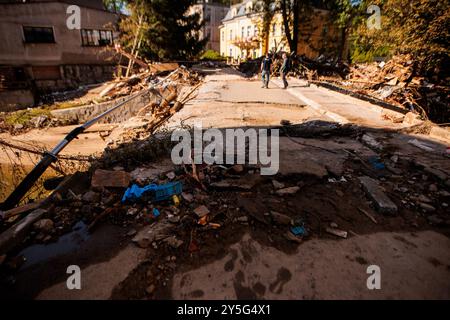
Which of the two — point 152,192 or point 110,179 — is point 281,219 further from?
point 110,179

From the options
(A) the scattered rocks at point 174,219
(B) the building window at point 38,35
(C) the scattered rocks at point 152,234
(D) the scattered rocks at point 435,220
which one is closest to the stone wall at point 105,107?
(B) the building window at point 38,35

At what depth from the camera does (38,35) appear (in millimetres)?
16469

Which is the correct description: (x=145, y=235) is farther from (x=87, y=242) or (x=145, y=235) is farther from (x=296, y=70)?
(x=296, y=70)

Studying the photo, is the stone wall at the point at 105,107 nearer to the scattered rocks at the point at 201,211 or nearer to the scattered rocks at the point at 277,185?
the scattered rocks at the point at 277,185

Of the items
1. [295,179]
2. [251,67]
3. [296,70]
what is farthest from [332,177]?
[251,67]

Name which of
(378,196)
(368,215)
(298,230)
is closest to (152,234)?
(298,230)

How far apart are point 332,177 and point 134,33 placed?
723 inches

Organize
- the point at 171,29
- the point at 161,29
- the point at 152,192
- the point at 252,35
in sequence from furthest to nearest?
the point at 252,35 < the point at 171,29 < the point at 161,29 < the point at 152,192

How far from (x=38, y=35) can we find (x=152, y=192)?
20.4m

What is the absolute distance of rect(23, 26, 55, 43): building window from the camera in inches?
635

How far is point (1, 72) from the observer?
1495 centimetres

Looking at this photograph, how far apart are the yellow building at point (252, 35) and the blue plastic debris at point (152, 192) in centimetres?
2636

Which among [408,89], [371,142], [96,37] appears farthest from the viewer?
[96,37]
